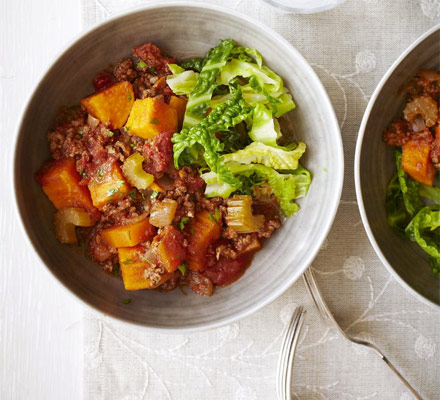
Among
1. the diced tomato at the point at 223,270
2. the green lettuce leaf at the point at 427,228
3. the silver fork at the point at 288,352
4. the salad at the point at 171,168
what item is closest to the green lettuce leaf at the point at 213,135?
the salad at the point at 171,168

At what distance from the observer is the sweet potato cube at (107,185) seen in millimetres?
2615

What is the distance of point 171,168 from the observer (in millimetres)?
2711

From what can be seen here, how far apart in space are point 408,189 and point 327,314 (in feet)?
3.08

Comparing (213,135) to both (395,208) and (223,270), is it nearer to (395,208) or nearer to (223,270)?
(223,270)

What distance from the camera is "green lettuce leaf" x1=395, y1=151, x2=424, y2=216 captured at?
2895 millimetres

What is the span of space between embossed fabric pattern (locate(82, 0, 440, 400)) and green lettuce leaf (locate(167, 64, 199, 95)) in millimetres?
536

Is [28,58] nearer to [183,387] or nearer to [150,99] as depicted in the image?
[150,99]

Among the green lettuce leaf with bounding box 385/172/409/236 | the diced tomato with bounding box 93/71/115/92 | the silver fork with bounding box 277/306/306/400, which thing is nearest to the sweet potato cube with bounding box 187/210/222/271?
the silver fork with bounding box 277/306/306/400

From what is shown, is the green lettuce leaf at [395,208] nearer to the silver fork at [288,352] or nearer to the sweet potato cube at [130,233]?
the silver fork at [288,352]

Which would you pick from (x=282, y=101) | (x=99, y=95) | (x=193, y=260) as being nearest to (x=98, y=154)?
(x=99, y=95)

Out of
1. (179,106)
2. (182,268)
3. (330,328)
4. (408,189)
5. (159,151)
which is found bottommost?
(330,328)

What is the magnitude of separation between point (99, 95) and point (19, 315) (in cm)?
155

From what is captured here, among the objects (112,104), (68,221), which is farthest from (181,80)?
(68,221)

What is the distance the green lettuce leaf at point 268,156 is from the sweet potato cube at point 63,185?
0.86 m
